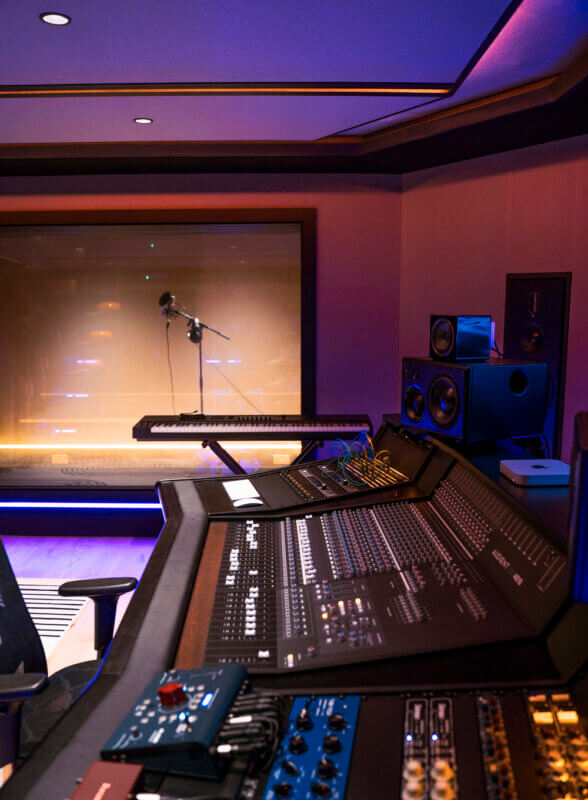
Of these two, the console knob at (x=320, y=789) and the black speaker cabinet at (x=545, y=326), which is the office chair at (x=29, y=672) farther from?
the black speaker cabinet at (x=545, y=326)

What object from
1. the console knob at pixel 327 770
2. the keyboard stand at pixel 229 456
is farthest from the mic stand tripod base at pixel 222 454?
the console knob at pixel 327 770

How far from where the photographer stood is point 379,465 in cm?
230

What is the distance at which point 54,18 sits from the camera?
2.08m

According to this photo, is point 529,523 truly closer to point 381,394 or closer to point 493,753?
point 493,753

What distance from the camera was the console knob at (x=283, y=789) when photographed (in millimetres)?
801

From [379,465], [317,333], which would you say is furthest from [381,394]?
[379,465]

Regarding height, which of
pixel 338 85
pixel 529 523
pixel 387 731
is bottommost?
pixel 387 731

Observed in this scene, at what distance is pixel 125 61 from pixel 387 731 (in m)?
2.63

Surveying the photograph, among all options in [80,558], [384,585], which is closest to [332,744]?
[384,585]

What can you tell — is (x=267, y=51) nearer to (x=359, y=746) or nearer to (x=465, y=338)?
(x=465, y=338)

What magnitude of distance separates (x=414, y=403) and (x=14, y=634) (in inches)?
60.9

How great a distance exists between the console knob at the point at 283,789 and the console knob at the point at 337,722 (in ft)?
0.42

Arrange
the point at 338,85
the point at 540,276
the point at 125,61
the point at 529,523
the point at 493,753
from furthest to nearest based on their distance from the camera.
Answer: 1. the point at 540,276
2. the point at 338,85
3. the point at 125,61
4. the point at 529,523
5. the point at 493,753

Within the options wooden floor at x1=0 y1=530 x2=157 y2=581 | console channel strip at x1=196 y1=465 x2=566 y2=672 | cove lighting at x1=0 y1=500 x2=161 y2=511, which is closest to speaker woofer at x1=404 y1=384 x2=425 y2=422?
console channel strip at x1=196 y1=465 x2=566 y2=672
